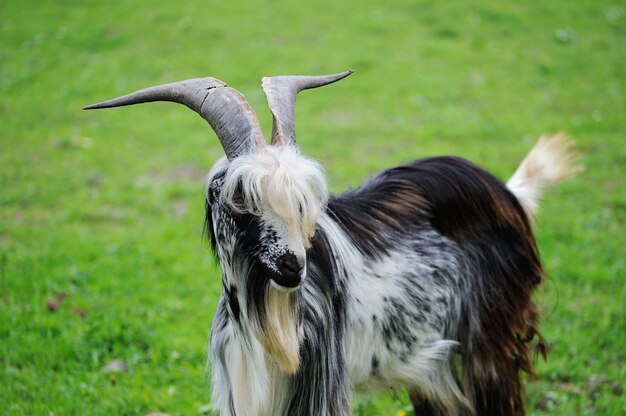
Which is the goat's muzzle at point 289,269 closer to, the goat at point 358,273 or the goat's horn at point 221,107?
the goat at point 358,273

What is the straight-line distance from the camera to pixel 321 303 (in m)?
2.98

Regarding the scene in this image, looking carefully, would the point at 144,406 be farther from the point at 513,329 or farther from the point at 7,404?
the point at 513,329

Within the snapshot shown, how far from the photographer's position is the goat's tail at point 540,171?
4.00 metres

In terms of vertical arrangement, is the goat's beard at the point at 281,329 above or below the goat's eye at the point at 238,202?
below

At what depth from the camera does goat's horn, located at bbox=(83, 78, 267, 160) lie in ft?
9.04

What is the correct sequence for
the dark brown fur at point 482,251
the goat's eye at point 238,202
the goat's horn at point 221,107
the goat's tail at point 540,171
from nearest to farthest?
1. the goat's eye at point 238,202
2. the goat's horn at point 221,107
3. the dark brown fur at point 482,251
4. the goat's tail at point 540,171

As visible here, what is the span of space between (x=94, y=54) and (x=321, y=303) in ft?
31.5

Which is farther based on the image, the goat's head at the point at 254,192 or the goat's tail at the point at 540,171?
the goat's tail at the point at 540,171

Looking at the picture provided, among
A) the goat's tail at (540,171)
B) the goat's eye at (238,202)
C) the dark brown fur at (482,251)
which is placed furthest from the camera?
the goat's tail at (540,171)

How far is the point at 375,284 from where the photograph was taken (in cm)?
325

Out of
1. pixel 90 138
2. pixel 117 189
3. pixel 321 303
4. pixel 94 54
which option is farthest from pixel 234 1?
pixel 321 303

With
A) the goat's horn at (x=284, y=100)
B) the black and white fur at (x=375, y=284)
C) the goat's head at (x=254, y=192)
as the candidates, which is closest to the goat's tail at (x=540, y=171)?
the black and white fur at (x=375, y=284)

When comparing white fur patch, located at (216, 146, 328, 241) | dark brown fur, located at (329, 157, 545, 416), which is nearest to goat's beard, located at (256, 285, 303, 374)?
white fur patch, located at (216, 146, 328, 241)

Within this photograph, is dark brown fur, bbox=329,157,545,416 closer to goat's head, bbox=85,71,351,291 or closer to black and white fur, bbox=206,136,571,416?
black and white fur, bbox=206,136,571,416
